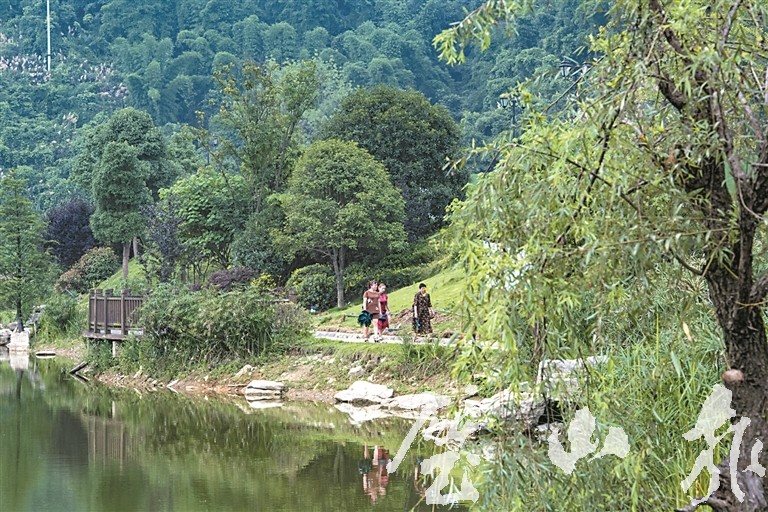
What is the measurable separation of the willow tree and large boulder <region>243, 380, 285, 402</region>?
48.4ft

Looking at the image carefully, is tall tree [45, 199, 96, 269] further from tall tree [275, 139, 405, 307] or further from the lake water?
the lake water

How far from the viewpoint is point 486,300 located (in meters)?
5.05

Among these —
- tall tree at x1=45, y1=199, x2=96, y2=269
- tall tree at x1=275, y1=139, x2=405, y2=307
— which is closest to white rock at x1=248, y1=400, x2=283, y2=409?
tall tree at x1=275, y1=139, x2=405, y2=307

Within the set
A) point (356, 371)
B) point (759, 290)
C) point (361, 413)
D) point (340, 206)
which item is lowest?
point (361, 413)

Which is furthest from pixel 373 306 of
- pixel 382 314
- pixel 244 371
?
pixel 244 371

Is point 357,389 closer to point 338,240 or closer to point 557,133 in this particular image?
point 338,240

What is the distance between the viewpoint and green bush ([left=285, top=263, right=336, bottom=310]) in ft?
94.9

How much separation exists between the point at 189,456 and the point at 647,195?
10806mm

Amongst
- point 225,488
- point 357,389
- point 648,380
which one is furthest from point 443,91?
point 648,380

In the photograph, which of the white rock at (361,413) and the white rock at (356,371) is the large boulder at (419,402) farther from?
the white rock at (356,371)

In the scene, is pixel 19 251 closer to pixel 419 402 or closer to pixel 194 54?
pixel 419 402

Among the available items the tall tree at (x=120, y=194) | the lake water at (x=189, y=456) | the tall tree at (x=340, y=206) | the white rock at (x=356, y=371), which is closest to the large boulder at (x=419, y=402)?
the lake water at (x=189, y=456)

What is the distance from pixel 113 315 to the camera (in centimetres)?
2436

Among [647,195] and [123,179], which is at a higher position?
[123,179]
